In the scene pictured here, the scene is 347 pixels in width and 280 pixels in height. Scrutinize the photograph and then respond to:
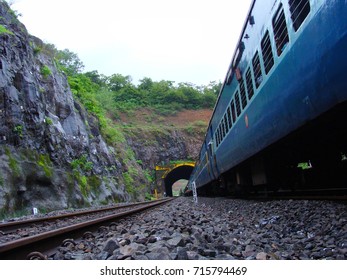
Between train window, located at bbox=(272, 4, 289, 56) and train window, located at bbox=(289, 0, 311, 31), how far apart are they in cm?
29

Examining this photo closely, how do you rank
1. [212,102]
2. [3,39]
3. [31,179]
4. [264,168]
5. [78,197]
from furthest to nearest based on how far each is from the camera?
[212,102]
[78,197]
[3,39]
[31,179]
[264,168]

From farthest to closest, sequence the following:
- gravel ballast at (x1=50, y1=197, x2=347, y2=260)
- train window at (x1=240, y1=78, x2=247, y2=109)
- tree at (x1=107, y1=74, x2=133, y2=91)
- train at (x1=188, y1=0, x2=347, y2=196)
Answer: tree at (x1=107, y1=74, x2=133, y2=91), train window at (x1=240, y1=78, x2=247, y2=109), train at (x1=188, y1=0, x2=347, y2=196), gravel ballast at (x1=50, y1=197, x2=347, y2=260)

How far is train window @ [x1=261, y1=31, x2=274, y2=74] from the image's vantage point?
4.96m

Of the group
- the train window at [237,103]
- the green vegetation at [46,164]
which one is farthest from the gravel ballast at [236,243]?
the green vegetation at [46,164]

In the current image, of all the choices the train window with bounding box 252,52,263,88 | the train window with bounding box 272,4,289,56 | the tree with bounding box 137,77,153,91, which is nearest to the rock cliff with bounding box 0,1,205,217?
the train window with bounding box 252,52,263,88

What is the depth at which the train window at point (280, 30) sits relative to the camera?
4.32 metres

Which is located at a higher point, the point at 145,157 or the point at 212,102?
the point at 212,102

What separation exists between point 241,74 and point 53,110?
46.8 feet

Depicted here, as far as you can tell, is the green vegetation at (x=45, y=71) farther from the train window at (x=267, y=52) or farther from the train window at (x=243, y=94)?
the train window at (x=267, y=52)

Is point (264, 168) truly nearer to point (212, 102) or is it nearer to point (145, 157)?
point (145, 157)

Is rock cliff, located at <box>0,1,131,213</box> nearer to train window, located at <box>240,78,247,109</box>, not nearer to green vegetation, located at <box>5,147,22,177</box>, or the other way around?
green vegetation, located at <box>5,147,22,177</box>

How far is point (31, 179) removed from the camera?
12.7 metres
